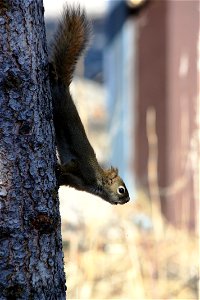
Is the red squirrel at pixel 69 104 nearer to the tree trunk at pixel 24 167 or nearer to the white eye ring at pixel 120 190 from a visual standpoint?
the white eye ring at pixel 120 190

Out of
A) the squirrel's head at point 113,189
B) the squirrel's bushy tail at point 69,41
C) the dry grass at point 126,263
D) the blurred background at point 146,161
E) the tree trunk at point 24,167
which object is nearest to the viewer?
the tree trunk at point 24,167

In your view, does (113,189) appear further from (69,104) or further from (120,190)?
(69,104)

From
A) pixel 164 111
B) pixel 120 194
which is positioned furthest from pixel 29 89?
pixel 164 111

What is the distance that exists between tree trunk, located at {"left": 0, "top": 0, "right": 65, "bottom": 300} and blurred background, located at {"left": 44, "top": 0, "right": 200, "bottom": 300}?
1564mm

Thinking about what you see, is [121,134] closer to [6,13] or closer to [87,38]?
[87,38]

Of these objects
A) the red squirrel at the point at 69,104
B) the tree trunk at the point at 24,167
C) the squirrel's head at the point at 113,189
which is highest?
the red squirrel at the point at 69,104

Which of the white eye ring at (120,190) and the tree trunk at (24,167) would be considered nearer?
the tree trunk at (24,167)

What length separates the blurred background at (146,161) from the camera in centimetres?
413

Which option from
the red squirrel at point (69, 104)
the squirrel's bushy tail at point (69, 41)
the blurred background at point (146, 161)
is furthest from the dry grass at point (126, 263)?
the squirrel's bushy tail at point (69, 41)

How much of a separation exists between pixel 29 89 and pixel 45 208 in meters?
0.29

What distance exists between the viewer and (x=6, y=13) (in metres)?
1.83

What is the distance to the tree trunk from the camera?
181 centimetres

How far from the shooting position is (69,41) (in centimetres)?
260

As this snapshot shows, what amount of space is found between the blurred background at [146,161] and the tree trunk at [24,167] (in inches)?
61.6
